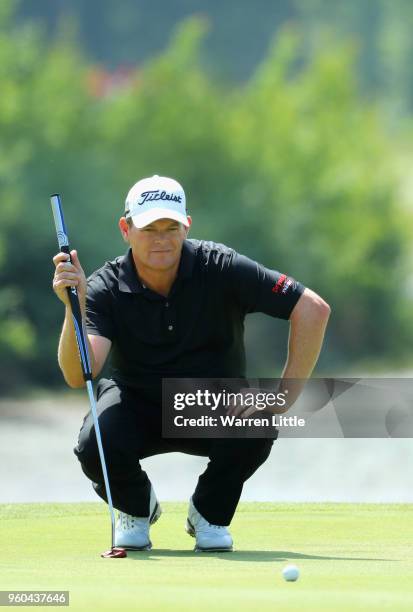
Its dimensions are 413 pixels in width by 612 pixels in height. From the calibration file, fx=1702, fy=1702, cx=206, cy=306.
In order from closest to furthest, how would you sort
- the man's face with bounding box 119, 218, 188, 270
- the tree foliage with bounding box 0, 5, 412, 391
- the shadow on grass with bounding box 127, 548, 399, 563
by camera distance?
the shadow on grass with bounding box 127, 548, 399, 563, the man's face with bounding box 119, 218, 188, 270, the tree foliage with bounding box 0, 5, 412, 391

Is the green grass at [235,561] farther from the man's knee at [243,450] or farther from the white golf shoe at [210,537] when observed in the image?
the man's knee at [243,450]

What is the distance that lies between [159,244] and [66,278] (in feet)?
1.50

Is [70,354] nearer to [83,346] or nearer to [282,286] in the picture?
[83,346]

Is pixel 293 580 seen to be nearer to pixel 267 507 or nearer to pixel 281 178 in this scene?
pixel 267 507

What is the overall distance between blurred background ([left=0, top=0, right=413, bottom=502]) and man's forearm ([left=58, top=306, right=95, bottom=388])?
7474 mm

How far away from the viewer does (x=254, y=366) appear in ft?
95.2

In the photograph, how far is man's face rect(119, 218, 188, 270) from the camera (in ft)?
21.6

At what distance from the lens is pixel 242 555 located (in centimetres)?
624

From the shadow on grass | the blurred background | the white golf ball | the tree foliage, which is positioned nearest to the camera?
the white golf ball

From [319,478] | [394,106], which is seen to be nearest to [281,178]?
[319,478]

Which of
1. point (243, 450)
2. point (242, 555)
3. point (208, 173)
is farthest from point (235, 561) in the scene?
point (208, 173)

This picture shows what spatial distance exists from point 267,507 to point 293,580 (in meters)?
3.04

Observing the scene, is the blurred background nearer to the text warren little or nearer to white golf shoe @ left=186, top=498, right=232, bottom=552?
the text warren little

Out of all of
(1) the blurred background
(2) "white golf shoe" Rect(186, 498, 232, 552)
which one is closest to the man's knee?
(2) "white golf shoe" Rect(186, 498, 232, 552)
